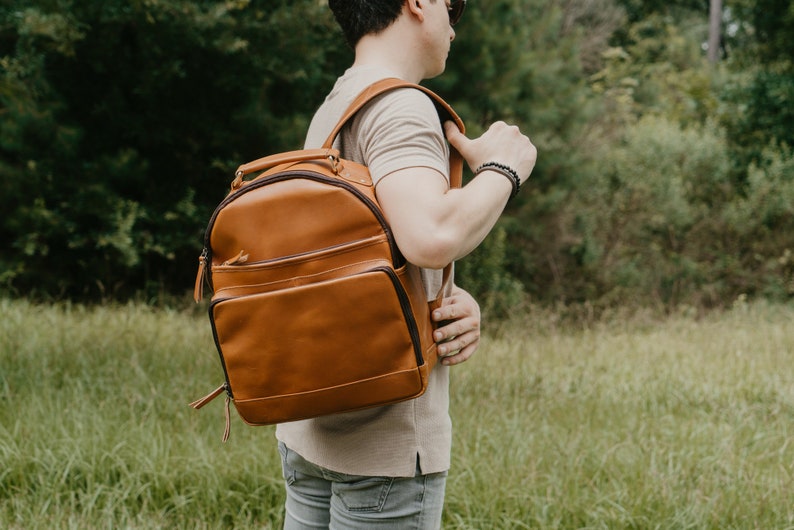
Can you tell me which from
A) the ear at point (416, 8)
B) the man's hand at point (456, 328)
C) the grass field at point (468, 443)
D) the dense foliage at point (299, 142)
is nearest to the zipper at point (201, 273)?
the man's hand at point (456, 328)

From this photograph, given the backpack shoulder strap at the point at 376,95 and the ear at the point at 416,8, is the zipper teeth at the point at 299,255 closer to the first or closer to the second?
the backpack shoulder strap at the point at 376,95

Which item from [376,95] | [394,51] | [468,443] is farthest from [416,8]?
[468,443]

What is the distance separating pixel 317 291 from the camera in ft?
3.88

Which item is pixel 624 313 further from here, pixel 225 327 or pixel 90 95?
pixel 225 327

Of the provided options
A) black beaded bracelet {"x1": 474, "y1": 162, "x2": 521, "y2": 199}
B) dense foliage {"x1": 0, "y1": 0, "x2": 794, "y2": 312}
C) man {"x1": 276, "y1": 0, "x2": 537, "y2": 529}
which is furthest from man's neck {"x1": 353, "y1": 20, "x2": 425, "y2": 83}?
dense foliage {"x1": 0, "y1": 0, "x2": 794, "y2": 312}

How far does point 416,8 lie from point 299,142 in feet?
21.1

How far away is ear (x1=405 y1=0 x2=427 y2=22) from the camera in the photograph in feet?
4.29

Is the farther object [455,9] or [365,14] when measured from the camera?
[455,9]

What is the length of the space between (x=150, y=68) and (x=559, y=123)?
5.05 metres

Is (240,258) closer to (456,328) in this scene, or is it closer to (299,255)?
(299,255)

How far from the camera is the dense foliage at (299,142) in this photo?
7.20 meters

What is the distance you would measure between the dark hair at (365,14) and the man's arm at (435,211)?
352 mm

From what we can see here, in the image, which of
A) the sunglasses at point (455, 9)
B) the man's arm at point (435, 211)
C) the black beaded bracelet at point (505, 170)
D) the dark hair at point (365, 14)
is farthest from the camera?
the sunglasses at point (455, 9)

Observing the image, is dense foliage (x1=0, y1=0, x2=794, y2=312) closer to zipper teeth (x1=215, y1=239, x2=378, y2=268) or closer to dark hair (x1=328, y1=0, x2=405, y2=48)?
dark hair (x1=328, y1=0, x2=405, y2=48)
